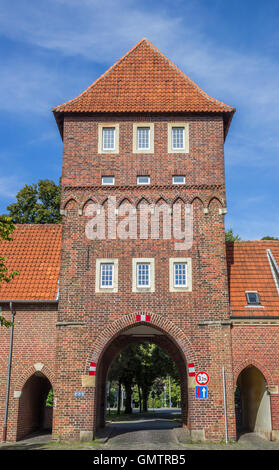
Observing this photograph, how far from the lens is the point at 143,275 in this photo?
2027 centimetres

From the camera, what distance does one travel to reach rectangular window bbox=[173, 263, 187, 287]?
20.1 metres

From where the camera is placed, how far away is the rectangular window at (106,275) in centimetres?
2018

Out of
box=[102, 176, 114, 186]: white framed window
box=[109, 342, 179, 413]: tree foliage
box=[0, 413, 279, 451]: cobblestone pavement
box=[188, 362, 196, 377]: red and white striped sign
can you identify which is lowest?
box=[0, 413, 279, 451]: cobblestone pavement

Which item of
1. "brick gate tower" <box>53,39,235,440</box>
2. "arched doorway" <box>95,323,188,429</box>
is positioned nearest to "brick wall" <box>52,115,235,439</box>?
"brick gate tower" <box>53,39,235,440</box>

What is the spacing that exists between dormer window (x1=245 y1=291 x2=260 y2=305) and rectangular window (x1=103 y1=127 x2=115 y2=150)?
8.53 metres

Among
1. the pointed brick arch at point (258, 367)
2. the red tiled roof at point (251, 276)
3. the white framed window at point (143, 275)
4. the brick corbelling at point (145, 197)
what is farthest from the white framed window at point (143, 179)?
the pointed brick arch at point (258, 367)

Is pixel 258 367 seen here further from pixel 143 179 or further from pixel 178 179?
pixel 143 179

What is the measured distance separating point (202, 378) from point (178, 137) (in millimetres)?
10063

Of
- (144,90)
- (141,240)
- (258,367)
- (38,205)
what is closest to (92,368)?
(141,240)

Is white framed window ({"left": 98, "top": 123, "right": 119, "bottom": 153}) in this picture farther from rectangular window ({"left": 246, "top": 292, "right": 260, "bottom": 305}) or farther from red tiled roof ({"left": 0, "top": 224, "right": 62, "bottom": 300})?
rectangular window ({"left": 246, "top": 292, "right": 260, "bottom": 305})

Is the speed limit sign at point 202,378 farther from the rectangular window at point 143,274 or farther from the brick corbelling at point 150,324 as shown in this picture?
the rectangular window at point 143,274

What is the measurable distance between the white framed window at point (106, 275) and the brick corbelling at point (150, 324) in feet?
4.40

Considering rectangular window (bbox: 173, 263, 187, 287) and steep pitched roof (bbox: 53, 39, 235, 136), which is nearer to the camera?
rectangular window (bbox: 173, 263, 187, 287)

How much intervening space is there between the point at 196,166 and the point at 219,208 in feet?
6.75
